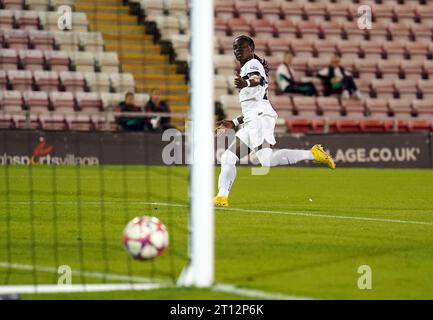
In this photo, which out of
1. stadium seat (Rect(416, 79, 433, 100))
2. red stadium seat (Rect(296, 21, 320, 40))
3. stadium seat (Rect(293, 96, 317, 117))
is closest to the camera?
stadium seat (Rect(293, 96, 317, 117))

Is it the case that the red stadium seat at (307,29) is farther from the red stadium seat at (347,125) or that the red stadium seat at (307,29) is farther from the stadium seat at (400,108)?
the red stadium seat at (347,125)

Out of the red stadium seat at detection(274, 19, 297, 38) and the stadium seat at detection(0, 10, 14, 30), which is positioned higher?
the red stadium seat at detection(274, 19, 297, 38)

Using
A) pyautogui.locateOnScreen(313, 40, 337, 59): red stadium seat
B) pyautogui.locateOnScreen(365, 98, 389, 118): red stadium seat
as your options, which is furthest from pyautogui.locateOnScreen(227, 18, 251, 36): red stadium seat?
pyautogui.locateOnScreen(365, 98, 389, 118): red stadium seat

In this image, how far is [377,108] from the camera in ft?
86.3

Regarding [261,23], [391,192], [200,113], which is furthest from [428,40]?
[200,113]

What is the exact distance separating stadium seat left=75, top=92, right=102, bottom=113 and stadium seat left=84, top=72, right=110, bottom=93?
25 centimetres

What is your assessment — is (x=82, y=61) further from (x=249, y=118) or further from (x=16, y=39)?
(x=249, y=118)

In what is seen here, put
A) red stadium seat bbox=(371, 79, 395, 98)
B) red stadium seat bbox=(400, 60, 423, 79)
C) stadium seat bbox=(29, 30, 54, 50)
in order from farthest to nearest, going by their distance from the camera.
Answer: red stadium seat bbox=(400, 60, 423, 79) → red stadium seat bbox=(371, 79, 395, 98) → stadium seat bbox=(29, 30, 54, 50)

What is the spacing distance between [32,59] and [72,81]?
106 cm

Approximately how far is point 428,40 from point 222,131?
681 inches

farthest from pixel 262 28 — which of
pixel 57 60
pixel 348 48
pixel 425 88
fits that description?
pixel 57 60

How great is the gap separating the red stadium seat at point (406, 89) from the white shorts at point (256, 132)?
15.3m

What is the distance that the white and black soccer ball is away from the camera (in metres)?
7.17

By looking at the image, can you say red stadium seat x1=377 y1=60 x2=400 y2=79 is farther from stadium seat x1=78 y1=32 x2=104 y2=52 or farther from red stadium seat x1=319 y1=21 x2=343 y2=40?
stadium seat x1=78 y1=32 x2=104 y2=52
